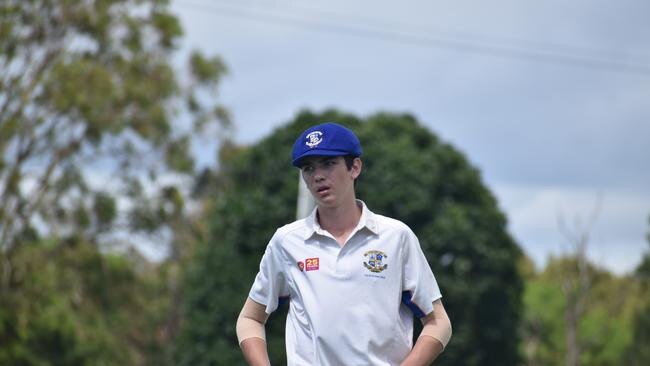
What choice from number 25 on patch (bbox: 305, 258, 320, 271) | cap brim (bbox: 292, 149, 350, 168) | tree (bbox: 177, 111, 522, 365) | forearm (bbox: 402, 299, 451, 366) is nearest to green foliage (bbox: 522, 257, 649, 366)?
tree (bbox: 177, 111, 522, 365)

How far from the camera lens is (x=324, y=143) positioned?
16.1 feet

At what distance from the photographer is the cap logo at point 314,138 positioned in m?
4.91

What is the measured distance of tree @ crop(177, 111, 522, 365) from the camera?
23953mm

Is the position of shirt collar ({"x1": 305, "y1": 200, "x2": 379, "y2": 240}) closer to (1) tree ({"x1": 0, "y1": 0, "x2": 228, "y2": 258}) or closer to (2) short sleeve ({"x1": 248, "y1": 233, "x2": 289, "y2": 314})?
(2) short sleeve ({"x1": 248, "y1": 233, "x2": 289, "y2": 314})

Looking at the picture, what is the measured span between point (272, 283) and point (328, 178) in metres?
0.53

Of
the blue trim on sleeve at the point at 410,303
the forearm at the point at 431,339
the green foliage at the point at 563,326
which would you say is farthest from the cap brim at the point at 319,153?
the green foliage at the point at 563,326

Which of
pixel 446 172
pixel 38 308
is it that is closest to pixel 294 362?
pixel 446 172

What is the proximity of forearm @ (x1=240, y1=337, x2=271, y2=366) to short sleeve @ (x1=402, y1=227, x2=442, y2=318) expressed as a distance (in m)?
0.61

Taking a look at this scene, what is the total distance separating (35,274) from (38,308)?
2.70 ft

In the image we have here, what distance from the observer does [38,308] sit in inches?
1166

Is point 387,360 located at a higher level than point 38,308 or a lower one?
higher

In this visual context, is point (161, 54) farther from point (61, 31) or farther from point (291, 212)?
point (291, 212)

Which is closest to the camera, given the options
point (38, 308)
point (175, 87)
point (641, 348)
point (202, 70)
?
point (38, 308)

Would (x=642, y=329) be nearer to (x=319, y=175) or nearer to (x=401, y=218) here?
(x=401, y=218)
